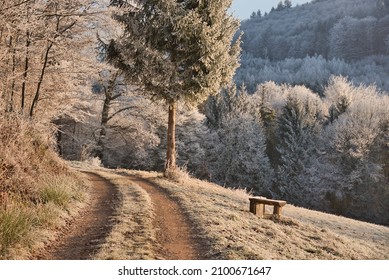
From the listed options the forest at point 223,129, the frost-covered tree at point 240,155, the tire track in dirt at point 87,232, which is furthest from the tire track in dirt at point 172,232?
the frost-covered tree at point 240,155

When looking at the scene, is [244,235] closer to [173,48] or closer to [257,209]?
[257,209]

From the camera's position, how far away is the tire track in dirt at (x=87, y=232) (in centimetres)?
726


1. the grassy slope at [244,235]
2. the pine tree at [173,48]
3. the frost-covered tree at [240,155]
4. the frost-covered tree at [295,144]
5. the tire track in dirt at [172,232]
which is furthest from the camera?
the frost-covered tree at [240,155]

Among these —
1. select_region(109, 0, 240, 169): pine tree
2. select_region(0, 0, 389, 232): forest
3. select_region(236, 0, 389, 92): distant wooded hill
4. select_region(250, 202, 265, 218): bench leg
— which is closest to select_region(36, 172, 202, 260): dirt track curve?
select_region(250, 202, 265, 218): bench leg

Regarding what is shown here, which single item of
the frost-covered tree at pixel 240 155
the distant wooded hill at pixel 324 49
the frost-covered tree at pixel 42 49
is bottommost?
the frost-covered tree at pixel 240 155

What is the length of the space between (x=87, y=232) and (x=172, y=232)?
70.5 inches

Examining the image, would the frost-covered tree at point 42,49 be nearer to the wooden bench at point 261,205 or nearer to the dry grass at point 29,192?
the dry grass at point 29,192

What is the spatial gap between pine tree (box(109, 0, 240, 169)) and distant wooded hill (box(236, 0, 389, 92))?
78085mm

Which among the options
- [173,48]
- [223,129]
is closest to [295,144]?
[223,129]

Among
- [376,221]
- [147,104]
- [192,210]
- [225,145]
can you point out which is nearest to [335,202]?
[376,221]

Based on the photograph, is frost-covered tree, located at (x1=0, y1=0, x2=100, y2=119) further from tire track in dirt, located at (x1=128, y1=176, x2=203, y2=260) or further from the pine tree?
tire track in dirt, located at (x1=128, y1=176, x2=203, y2=260)

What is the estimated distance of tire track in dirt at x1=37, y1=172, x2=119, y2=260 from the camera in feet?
23.8
